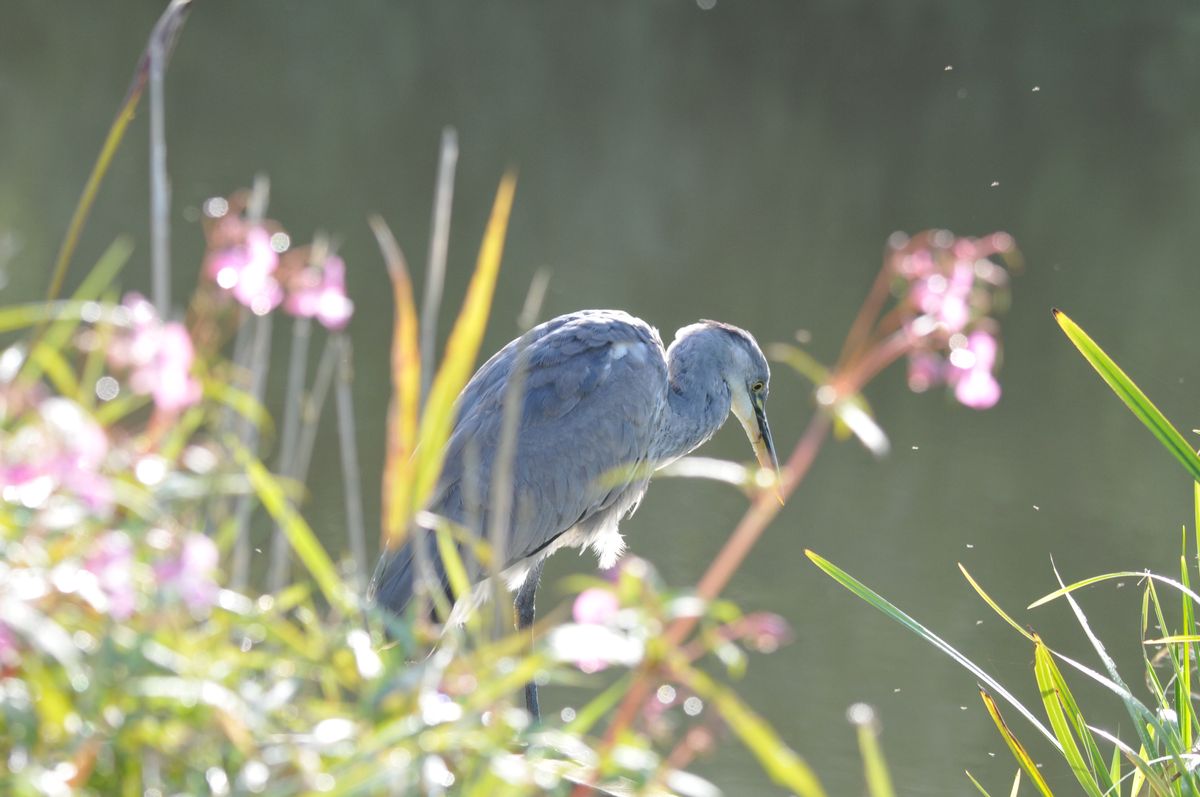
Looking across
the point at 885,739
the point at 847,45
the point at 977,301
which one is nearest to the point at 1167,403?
the point at 885,739

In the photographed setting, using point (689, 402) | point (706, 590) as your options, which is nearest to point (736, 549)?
point (706, 590)

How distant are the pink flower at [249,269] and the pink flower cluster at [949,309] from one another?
63cm

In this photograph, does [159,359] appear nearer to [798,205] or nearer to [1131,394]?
[1131,394]

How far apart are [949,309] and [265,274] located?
2.22ft

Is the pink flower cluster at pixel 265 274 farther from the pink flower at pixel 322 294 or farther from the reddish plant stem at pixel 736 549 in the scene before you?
the reddish plant stem at pixel 736 549

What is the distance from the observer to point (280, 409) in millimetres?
A: 7969

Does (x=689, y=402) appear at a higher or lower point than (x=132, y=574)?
lower

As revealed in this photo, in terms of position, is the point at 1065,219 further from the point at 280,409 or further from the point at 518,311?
the point at 280,409

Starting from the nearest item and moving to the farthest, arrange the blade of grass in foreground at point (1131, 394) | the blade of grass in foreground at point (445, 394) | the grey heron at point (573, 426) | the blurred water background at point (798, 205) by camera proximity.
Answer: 1. the blade of grass in foreground at point (445, 394)
2. the blade of grass in foreground at point (1131, 394)
3. the grey heron at point (573, 426)
4. the blurred water background at point (798, 205)

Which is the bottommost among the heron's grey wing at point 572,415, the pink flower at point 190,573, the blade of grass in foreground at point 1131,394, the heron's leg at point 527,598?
the heron's leg at point 527,598

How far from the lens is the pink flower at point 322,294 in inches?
61.5

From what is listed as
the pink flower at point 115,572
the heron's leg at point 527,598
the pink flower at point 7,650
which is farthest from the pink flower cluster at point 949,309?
the heron's leg at point 527,598

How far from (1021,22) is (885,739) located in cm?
1520

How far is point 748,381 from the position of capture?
14.9 ft
